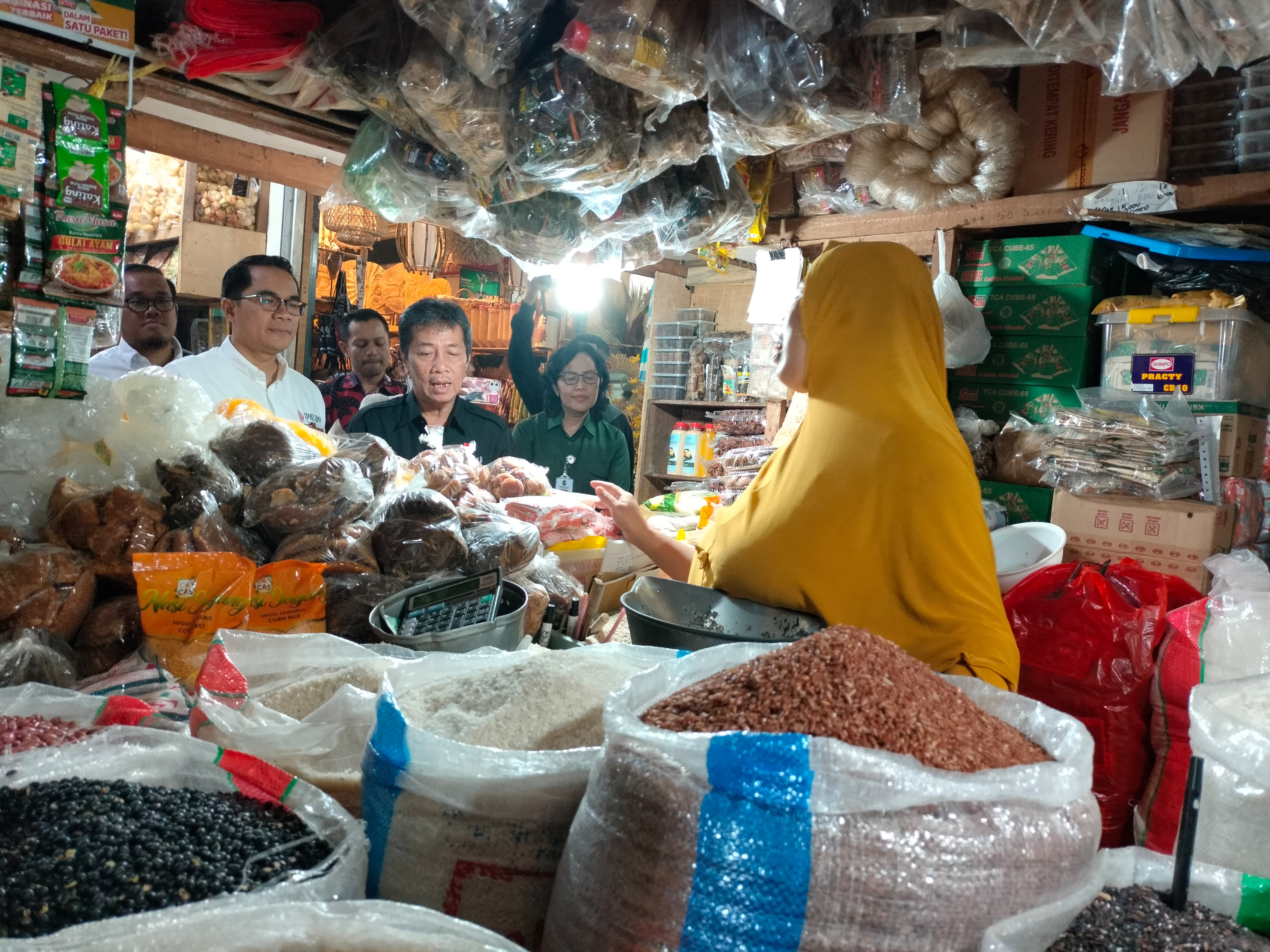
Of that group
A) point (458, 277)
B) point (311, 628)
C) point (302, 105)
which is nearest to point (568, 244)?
point (302, 105)

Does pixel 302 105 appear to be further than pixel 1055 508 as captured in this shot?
No

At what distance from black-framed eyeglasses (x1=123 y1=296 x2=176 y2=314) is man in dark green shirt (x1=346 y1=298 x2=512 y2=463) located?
0.97 m

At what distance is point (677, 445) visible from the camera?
429cm

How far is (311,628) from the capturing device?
5.30ft

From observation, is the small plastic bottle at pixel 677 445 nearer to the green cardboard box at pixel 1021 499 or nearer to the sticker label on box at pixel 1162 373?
the green cardboard box at pixel 1021 499

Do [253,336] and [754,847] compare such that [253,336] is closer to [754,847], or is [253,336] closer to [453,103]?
[453,103]

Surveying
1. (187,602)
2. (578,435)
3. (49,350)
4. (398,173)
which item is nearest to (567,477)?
(578,435)

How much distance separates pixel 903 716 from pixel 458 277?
767 cm

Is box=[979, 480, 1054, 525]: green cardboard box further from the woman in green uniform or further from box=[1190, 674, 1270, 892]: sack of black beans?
the woman in green uniform

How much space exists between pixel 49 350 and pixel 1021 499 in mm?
2749

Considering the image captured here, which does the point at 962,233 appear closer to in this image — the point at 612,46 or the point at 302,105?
the point at 612,46

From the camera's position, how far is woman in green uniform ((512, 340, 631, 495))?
4238 mm

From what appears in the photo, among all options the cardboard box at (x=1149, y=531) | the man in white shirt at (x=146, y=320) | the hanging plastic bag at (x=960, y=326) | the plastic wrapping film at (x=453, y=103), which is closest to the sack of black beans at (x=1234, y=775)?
the cardboard box at (x=1149, y=531)

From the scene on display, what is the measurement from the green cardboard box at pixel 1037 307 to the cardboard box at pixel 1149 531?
567mm
